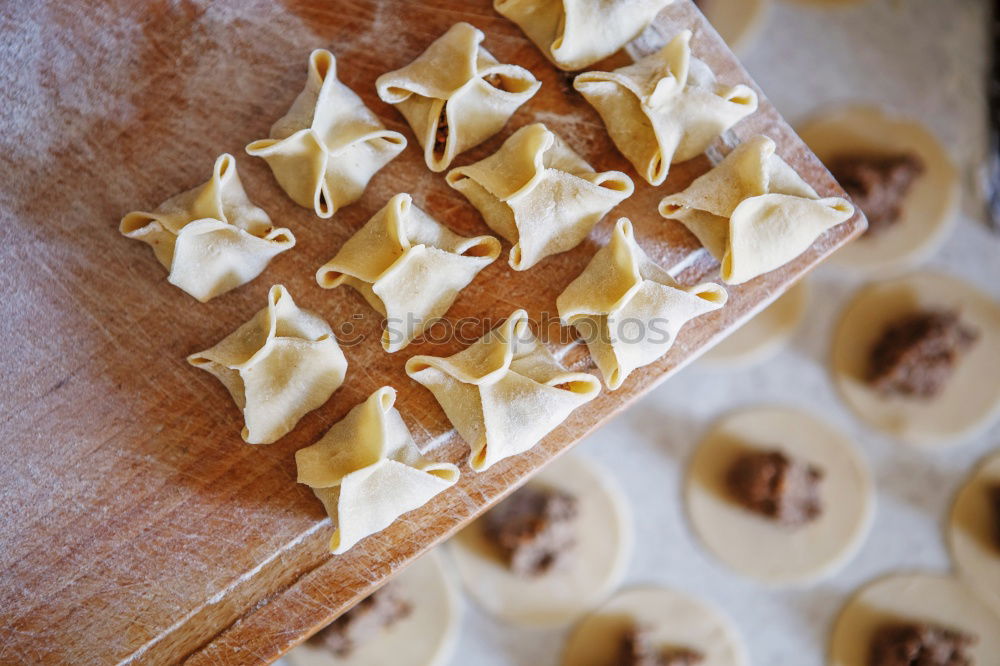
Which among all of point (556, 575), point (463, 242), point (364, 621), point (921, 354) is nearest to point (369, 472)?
point (463, 242)

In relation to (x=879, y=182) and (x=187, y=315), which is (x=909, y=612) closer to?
(x=879, y=182)

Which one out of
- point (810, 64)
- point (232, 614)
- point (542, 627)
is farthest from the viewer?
point (810, 64)

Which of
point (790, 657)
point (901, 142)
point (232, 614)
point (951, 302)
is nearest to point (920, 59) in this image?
point (901, 142)

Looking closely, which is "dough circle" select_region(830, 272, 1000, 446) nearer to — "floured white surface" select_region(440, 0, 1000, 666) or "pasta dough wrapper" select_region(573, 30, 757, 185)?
"floured white surface" select_region(440, 0, 1000, 666)

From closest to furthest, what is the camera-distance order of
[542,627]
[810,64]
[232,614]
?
[232,614]
[542,627]
[810,64]

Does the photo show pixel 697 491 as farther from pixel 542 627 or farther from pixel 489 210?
pixel 489 210
